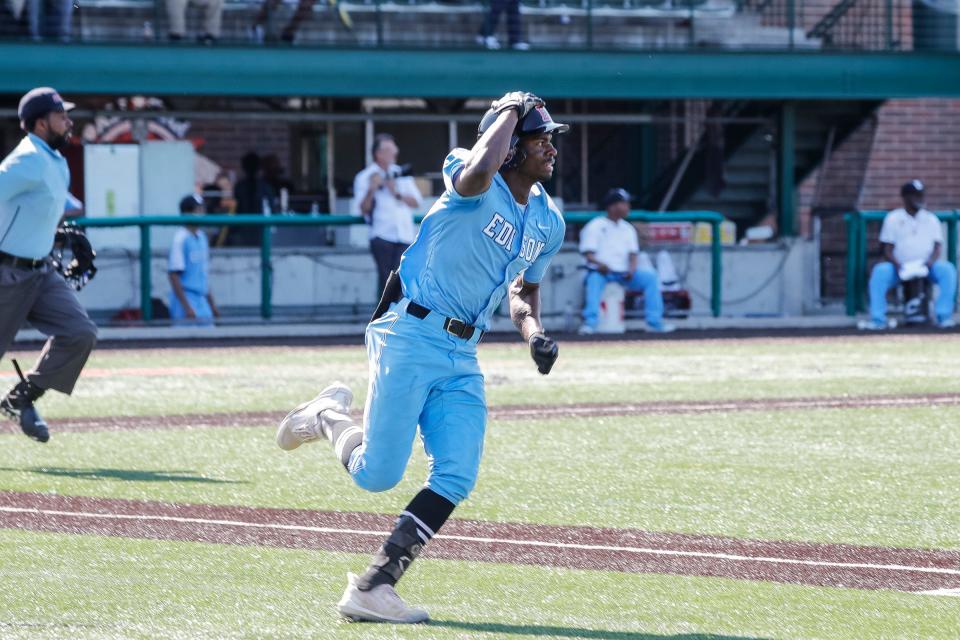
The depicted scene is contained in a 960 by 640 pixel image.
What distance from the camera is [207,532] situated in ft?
23.8

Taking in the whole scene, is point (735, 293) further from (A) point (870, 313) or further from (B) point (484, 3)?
Result: (B) point (484, 3)

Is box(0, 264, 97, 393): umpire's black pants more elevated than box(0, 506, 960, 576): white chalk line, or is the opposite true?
box(0, 264, 97, 393): umpire's black pants

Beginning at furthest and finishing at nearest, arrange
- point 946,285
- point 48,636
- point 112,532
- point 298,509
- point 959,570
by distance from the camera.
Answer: point 946,285
point 298,509
point 112,532
point 959,570
point 48,636

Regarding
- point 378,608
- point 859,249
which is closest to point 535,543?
point 378,608

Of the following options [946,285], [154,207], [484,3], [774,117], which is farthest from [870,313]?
[154,207]

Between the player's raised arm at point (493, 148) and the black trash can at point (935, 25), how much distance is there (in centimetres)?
1926

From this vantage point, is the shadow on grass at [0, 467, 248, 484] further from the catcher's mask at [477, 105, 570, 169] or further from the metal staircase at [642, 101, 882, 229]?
the metal staircase at [642, 101, 882, 229]

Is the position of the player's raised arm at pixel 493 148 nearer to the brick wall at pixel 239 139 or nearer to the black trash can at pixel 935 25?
the brick wall at pixel 239 139

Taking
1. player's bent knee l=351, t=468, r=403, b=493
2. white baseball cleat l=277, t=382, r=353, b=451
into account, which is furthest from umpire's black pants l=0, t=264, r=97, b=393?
player's bent knee l=351, t=468, r=403, b=493

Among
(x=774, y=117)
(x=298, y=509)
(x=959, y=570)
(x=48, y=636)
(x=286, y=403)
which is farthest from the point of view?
(x=774, y=117)

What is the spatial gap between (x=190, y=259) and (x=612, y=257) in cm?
488

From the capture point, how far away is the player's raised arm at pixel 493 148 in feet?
18.1

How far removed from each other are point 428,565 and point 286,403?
6277 millimetres

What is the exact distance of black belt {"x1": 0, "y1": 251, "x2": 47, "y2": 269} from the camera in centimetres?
930
